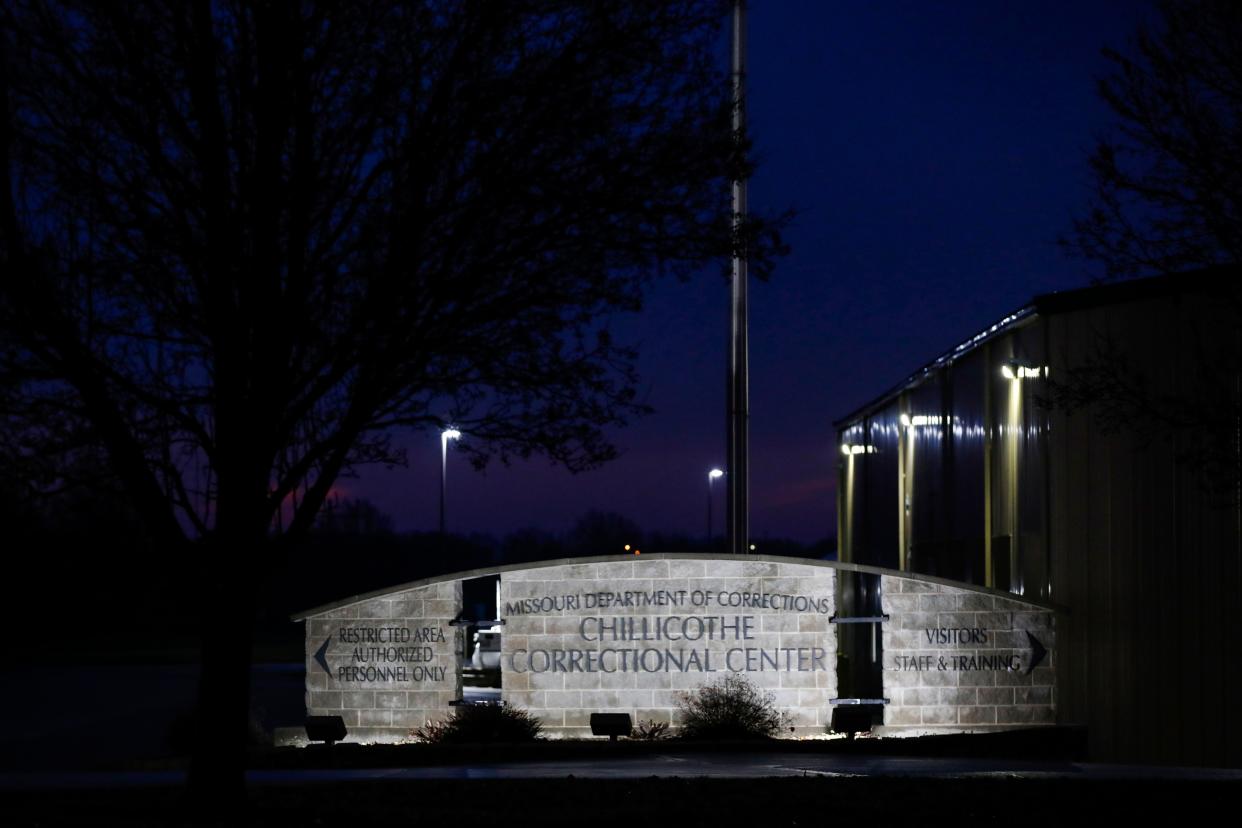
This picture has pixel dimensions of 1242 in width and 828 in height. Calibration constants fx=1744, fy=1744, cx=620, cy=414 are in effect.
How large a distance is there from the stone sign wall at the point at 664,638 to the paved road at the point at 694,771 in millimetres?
2302

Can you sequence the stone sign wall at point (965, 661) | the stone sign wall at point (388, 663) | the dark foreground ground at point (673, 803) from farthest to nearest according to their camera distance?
the stone sign wall at point (388, 663)
the stone sign wall at point (965, 661)
the dark foreground ground at point (673, 803)

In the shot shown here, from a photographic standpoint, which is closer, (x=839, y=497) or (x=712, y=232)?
(x=712, y=232)

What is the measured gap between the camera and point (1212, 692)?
19984mm

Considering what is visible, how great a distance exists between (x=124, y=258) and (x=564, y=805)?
17.3ft

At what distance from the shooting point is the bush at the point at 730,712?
69.4ft

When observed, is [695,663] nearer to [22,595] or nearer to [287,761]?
[287,761]

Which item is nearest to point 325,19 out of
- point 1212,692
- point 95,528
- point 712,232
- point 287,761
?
point 712,232

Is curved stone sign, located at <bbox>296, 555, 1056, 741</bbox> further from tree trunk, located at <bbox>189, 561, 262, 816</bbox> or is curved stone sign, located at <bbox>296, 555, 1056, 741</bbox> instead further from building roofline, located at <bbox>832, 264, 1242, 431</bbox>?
tree trunk, located at <bbox>189, 561, 262, 816</bbox>

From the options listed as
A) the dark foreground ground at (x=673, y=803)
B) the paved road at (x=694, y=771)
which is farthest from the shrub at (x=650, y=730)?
the dark foreground ground at (x=673, y=803)

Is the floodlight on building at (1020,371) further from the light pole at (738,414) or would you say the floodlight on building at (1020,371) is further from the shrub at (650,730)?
the shrub at (650,730)

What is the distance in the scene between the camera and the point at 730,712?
21203 millimetres

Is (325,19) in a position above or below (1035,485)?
above

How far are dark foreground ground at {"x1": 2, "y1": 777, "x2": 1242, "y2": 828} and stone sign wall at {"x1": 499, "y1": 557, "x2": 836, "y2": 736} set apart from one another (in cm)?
618

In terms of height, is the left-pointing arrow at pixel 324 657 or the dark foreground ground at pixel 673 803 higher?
the left-pointing arrow at pixel 324 657
